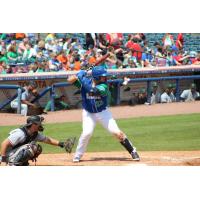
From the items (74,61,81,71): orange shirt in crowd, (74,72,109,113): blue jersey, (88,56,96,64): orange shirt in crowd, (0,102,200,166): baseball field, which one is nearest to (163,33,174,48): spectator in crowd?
(0,102,200,166): baseball field

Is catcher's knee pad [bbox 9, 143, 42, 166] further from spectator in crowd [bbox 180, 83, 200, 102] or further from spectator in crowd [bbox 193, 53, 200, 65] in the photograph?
spectator in crowd [bbox 193, 53, 200, 65]

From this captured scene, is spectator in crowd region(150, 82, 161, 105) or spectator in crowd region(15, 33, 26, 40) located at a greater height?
spectator in crowd region(15, 33, 26, 40)

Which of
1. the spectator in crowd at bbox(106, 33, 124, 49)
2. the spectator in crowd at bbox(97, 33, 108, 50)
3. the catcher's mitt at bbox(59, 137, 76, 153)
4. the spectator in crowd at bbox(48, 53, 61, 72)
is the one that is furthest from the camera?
the spectator in crowd at bbox(106, 33, 124, 49)

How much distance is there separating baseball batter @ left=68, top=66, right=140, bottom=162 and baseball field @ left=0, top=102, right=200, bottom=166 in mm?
400

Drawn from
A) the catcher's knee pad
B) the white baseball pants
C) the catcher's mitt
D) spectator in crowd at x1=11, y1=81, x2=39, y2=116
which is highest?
spectator in crowd at x1=11, y1=81, x2=39, y2=116

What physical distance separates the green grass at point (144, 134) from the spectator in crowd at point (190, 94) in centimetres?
33

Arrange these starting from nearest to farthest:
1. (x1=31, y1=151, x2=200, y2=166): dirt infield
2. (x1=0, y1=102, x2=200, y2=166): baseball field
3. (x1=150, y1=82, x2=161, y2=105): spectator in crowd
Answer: (x1=31, y1=151, x2=200, y2=166): dirt infield < (x1=0, y1=102, x2=200, y2=166): baseball field < (x1=150, y1=82, x2=161, y2=105): spectator in crowd

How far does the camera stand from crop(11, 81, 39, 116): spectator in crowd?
30.4 ft

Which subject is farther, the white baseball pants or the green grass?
the green grass

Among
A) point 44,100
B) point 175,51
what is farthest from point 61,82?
point 175,51

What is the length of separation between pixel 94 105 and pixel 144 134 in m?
1.41

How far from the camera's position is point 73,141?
351 inches
